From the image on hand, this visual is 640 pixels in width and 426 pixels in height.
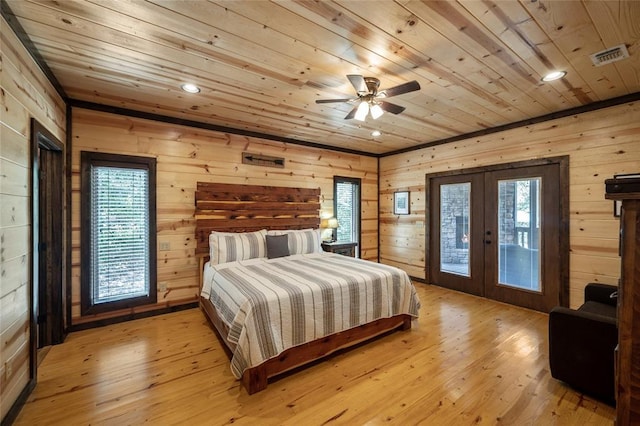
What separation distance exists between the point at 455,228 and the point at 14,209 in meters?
5.40

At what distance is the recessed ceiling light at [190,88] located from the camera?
2.88m

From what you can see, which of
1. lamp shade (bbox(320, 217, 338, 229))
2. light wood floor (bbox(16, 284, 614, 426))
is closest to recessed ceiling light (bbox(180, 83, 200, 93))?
light wood floor (bbox(16, 284, 614, 426))

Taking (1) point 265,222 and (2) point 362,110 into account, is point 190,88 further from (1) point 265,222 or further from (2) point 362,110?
(1) point 265,222

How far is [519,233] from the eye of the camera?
4070 mm

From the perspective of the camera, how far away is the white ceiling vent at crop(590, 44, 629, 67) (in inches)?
87.5

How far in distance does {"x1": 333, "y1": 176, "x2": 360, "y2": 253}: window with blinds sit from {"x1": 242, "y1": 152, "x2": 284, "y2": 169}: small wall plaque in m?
1.34

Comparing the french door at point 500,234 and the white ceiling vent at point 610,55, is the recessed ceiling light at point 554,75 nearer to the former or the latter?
the white ceiling vent at point 610,55

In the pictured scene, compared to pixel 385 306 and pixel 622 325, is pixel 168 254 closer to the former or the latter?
pixel 385 306

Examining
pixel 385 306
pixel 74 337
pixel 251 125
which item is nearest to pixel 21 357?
pixel 74 337

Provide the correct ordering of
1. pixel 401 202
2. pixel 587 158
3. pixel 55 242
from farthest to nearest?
pixel 401 202, pixel 587 158, pixel 55 242

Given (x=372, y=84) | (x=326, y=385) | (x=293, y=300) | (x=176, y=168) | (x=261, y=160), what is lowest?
(x=326, y=385)

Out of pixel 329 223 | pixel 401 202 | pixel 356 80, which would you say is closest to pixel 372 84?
pixel 356 80

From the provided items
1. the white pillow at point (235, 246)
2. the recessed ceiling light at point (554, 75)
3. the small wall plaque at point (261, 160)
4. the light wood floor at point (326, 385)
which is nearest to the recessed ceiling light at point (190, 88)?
the small wall plaque at point (261, 160)

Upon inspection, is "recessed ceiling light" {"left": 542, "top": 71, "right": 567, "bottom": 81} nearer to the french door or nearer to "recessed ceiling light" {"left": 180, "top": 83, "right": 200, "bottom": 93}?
the french door
